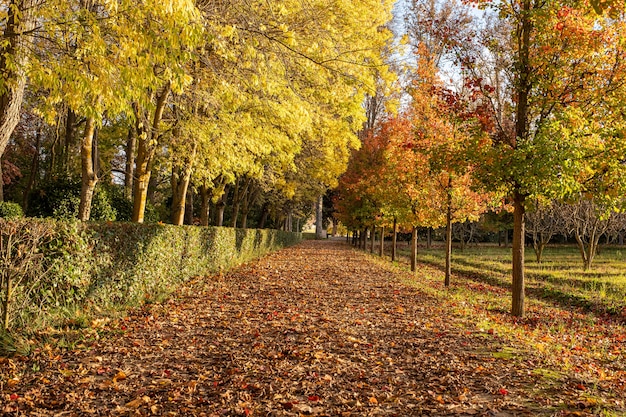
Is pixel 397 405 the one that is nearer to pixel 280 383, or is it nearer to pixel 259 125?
pixel 280 383

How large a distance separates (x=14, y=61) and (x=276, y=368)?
5.24 meters

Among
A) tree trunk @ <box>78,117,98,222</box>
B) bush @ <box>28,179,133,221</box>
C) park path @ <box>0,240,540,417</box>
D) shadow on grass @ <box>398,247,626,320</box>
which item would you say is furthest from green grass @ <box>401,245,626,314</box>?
bush @ <box>28,179,133,221</box>

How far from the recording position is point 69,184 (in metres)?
15.1

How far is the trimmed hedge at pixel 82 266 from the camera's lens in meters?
5.33

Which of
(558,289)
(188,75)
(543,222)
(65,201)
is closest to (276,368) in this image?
(188,75)

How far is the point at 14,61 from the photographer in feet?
19.3

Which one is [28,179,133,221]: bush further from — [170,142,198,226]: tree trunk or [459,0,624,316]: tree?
[459,0,624,316]: tree

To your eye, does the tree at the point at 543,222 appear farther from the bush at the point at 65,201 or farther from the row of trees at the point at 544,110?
the bush at the point at 65,201

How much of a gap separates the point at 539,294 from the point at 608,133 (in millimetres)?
8234

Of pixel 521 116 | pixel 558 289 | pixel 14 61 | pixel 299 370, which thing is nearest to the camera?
pixel 299 370

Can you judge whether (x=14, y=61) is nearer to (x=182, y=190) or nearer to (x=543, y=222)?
(x=182, y=190)

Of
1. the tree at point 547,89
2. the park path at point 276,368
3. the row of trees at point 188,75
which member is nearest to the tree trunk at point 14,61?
the row of trees at point 188,75

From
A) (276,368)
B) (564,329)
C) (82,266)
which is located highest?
(82,266)

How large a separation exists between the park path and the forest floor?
17 mm
